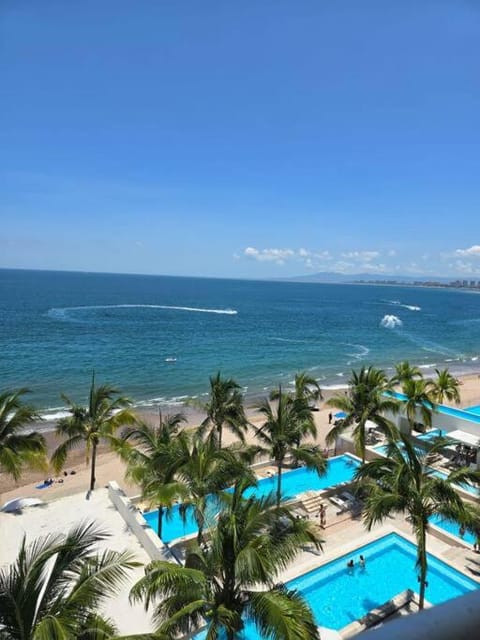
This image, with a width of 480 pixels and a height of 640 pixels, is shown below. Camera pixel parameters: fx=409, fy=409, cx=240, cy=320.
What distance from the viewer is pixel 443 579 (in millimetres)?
12594

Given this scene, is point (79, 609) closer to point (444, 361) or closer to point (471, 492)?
point (471, 492)

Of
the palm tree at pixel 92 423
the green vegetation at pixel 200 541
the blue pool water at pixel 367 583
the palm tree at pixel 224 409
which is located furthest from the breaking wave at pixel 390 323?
the palm tree at pixel 92 423

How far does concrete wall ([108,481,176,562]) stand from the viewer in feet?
38.0

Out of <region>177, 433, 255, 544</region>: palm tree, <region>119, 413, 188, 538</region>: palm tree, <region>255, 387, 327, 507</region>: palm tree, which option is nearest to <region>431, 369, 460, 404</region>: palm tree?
<region>255, 387, 327, 507</region>: palm tree

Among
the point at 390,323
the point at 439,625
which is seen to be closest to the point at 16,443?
the point at 439,625

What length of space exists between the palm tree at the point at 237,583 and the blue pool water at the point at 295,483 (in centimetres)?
894

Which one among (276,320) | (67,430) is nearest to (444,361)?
(276,320)

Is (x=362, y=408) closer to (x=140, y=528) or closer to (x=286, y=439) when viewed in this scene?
(x=286, y=439)

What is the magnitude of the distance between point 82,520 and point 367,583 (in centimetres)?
934

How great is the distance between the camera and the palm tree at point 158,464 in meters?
10.6

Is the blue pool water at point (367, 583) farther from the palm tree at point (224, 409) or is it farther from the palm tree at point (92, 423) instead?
the palm tree at point (92, 423)


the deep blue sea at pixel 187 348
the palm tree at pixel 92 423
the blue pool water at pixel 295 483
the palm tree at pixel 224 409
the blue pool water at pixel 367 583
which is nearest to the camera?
the blue pool water at pixel 367 583

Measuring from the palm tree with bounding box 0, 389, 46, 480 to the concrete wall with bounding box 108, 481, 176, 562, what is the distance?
9.33 feet

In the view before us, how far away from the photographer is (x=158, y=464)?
1230 centimetres
